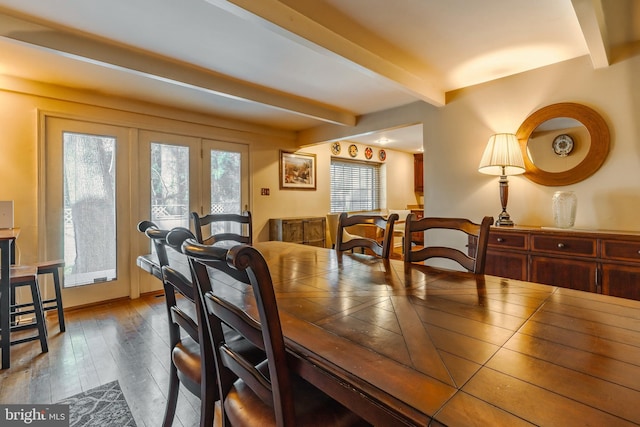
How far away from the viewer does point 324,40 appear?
1.97 meters

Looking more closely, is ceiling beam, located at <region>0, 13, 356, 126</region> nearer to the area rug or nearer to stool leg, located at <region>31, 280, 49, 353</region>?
stool leg, located at <region>31, 280, 49, 353</region>

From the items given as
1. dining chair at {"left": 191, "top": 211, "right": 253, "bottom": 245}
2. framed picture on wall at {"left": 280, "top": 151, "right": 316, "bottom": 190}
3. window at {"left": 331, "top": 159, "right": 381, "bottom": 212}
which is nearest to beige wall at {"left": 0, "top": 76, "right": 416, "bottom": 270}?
framed picture on wall at {"left": 280, "top": 151, "right": 316, "bottom": 190}

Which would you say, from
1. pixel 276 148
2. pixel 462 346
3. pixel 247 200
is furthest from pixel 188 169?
pixel 462 346

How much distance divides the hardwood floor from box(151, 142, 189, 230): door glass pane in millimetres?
1275

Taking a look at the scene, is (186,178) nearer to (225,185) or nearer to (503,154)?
(225,185)

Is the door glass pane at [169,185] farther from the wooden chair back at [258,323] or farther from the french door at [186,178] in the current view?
the wooden chair back at [258,323]

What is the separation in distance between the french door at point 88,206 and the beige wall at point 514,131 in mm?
3554

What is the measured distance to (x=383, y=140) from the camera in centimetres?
571

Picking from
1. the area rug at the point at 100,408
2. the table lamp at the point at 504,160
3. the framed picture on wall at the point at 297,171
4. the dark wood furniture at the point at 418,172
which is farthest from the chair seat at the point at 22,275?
the dark wood furniture at the point at 418,172

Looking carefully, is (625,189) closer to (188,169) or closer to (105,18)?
(105,18)

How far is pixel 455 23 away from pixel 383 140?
3.70 meters

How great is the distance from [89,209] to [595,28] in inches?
Answer: 180

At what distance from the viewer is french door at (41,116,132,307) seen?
3090 millimetres

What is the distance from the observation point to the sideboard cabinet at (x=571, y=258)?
197 centimetres
